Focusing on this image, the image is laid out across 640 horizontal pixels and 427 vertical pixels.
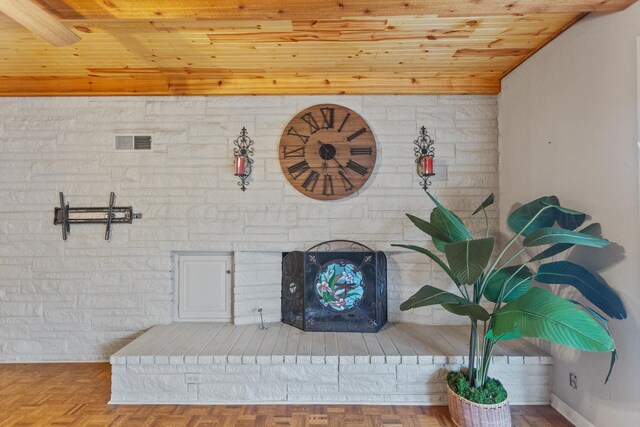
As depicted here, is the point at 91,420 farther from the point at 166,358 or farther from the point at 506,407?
the point at 506,407

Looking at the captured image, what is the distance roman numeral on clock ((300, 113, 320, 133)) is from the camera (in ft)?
9.52

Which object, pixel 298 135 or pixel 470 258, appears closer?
pixel 470 258

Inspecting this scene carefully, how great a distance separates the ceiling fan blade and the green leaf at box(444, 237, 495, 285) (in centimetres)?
225

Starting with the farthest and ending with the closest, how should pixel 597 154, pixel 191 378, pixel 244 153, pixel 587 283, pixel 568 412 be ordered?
pixel 244 153 → pixel 191 378 → pixel 568 412 → pixel 597 154 → pixel 587 283

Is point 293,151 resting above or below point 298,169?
above

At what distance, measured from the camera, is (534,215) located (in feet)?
6.61

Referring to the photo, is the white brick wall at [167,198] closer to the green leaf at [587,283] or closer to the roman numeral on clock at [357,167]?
the roman numeral on clock at [357,167]

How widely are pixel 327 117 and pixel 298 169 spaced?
0.51 m

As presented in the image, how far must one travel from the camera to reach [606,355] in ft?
6.07

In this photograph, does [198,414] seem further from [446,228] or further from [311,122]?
[311,122]

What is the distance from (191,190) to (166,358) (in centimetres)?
133

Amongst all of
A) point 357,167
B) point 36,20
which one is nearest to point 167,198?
point 36,20

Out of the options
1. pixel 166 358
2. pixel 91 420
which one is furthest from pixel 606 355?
pixel 91 420

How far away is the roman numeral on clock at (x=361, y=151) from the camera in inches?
113
